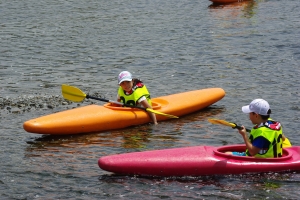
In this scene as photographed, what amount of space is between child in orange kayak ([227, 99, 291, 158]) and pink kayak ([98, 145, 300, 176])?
0.09m

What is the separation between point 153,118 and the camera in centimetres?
1027

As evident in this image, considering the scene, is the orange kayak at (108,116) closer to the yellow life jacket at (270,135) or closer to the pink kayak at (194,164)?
the pink kayak at (194,164)

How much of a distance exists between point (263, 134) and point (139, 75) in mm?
6499

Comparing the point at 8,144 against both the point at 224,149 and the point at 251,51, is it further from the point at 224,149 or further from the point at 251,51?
the point at 251,51

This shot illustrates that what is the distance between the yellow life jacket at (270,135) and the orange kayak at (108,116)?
287 cm

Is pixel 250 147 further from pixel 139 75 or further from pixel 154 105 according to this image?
pixel 139 75

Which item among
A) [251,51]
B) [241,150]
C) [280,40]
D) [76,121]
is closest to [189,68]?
[251,51]

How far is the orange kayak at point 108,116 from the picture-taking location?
9445mm

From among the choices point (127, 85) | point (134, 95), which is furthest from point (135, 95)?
point (127, 85)

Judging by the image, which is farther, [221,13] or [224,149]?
[221,13]

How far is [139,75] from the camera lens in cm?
1377

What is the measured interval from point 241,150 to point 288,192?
3.03ft

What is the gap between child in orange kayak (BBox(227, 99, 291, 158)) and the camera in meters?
7.53

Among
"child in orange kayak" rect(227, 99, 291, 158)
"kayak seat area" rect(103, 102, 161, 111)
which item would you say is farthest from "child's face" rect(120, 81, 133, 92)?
"child in orange kayak" rect(227, 99, 291, 158)
